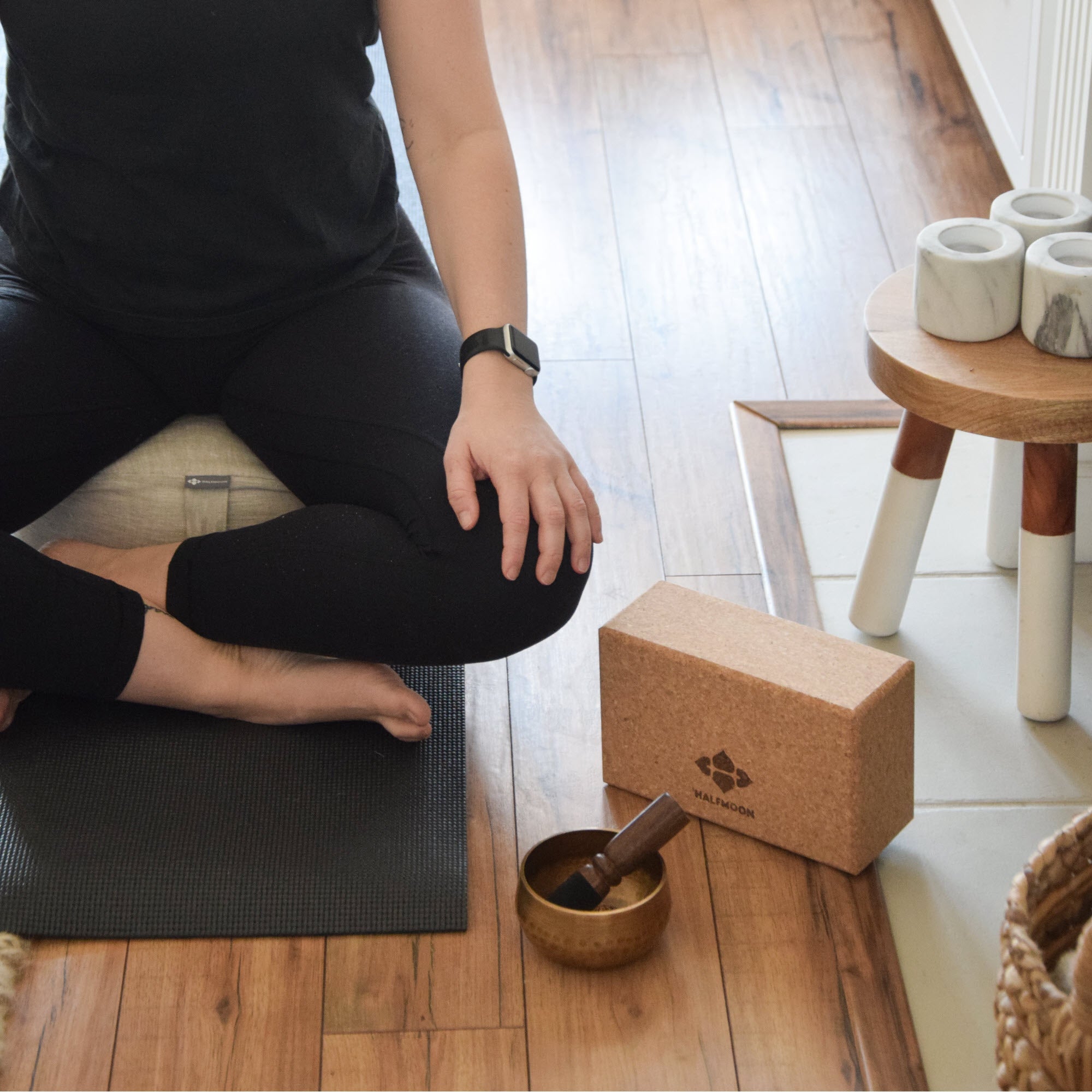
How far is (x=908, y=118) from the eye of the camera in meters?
2.52

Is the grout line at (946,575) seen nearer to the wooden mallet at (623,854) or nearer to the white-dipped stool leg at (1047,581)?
the white-dipped stool leg at (1047,581)

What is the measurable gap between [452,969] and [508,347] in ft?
1.69

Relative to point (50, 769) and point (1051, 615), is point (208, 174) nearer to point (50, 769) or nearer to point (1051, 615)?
point (50, 769)

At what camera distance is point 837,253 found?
215cm

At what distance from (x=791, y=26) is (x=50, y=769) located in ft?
7.28

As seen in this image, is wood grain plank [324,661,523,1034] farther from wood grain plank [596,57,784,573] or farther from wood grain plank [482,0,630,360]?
wood grain plank [482,0,630,360]

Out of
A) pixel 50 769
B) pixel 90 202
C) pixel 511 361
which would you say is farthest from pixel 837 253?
pixel 50 769

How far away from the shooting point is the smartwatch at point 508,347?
121 centimetres

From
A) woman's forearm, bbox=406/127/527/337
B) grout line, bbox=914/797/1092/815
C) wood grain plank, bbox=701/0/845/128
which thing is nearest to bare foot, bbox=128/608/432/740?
woman's forearm, bbox=406/127/527/337

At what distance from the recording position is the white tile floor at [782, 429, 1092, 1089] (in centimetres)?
110

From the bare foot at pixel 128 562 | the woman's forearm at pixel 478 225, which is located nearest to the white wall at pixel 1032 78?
the woman's forearm at pixel 478 225

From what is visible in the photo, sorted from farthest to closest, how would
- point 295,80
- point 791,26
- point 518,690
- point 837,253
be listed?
point 791,26
point 837,253
point 518,690
point 295,80

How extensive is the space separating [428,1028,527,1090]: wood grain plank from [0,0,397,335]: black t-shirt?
66 cm

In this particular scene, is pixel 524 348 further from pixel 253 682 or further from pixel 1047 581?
pixel 1047 581
